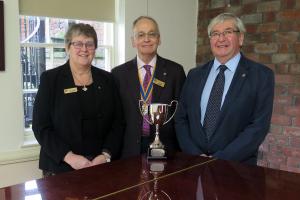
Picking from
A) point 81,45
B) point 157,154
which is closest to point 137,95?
point 81,45

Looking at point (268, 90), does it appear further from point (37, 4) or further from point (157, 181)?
point (37, 4)

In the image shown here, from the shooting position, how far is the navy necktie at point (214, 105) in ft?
6.77

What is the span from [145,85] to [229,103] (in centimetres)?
62

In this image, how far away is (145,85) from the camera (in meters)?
2.38

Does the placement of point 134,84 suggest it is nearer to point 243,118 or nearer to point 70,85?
point 70,85

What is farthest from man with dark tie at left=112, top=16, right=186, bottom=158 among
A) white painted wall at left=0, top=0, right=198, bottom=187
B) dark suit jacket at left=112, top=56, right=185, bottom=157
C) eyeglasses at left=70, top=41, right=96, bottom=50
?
white painted wall at left=0, top=0, right=198, bottom=187

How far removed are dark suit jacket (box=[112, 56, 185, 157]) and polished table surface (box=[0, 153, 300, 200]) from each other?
0.61 metres

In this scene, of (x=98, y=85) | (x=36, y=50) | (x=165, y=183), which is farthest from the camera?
(x=36, y=50)

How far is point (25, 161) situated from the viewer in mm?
2936

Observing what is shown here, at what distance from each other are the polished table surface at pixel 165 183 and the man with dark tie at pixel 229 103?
12.2 inches

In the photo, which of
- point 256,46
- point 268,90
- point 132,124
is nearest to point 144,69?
point 132,124

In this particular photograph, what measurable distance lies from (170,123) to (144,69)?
41 centimetres

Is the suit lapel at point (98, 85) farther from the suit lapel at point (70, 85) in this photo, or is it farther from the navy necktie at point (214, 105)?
the navy necktie at point (214, 105)

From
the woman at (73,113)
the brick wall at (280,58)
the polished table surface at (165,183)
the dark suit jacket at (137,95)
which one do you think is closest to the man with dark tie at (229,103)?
the dark suit jacket at (137,95)
